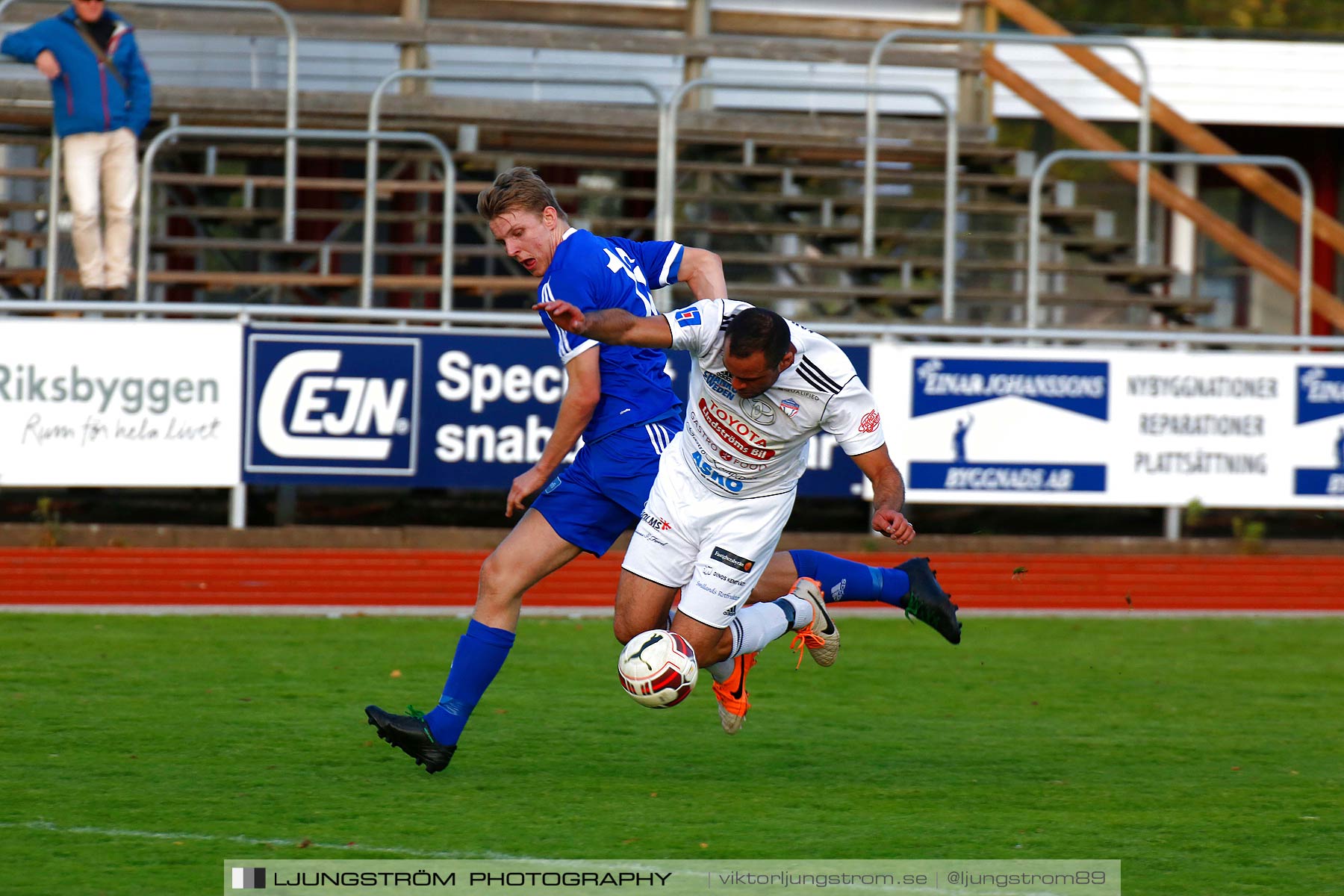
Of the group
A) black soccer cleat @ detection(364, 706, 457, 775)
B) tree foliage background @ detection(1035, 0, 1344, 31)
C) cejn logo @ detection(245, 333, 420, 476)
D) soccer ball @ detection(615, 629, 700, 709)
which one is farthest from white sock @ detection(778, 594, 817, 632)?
tree foliage background @ detection(1035, 0, 1344, 31)

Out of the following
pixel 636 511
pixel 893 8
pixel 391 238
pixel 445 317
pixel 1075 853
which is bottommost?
pixel 1075 853

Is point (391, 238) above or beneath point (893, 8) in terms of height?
beneath

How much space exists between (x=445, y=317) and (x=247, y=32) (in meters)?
6.41

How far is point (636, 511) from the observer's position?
6453 millimetres

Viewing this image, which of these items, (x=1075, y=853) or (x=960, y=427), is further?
(x=960, y=427)

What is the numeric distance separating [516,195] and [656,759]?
2.20 metres

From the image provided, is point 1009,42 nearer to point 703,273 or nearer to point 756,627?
point 703,273

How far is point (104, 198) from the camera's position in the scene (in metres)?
13.3

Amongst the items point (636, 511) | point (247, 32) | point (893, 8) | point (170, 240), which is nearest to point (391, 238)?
point (247, 32)

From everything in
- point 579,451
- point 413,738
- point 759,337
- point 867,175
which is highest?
point 867,175

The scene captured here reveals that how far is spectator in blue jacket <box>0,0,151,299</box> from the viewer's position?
13125 mm

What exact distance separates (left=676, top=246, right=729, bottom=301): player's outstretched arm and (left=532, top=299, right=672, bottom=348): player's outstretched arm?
31.9 inches

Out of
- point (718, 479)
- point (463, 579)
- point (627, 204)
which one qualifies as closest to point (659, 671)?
point (718, 479)

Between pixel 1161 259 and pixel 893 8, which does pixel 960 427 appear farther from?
pixel 1161 259
